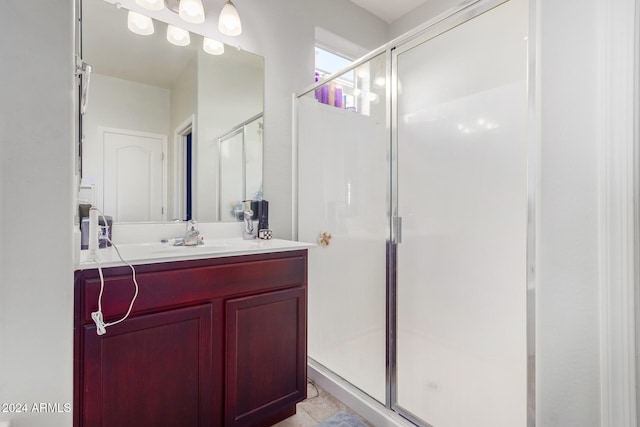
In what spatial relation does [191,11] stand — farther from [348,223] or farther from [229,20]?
[348,223]

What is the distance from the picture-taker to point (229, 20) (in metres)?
1.81

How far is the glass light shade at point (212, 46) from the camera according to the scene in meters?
1.80

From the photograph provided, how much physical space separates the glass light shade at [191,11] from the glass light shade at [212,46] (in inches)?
4.2

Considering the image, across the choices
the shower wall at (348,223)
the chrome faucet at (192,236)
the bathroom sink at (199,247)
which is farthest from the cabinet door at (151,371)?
the shower wall at (348,223)

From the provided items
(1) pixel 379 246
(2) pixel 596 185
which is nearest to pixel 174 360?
(1) pixel 379 246

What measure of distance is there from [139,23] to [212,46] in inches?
14.7

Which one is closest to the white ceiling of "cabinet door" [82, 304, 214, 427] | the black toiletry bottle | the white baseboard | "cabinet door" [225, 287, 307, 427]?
the black toiletry bottle

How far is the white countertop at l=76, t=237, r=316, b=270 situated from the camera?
3.51 ft

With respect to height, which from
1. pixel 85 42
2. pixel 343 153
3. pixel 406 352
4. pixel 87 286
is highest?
pixel 85 42

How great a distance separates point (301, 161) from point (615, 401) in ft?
6.04

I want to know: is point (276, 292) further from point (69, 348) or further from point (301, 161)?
point (301, 161)

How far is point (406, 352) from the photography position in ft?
5.79

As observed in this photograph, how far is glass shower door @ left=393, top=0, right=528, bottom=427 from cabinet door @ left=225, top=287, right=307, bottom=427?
0.56m

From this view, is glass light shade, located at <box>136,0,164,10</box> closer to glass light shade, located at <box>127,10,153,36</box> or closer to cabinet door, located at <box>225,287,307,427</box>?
glass light shade, located at <box>127,10,153,36</box>
